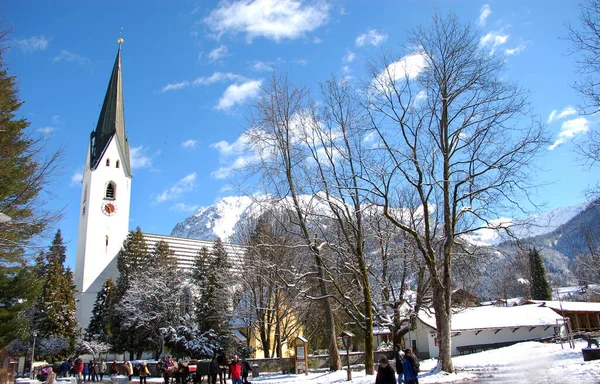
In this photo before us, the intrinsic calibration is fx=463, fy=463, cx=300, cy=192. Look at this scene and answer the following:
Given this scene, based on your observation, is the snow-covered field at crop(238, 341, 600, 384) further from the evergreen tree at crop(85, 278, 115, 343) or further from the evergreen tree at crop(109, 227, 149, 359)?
the evergreen tree at crop(85, 278, 115, 343)

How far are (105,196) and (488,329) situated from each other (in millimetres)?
56674

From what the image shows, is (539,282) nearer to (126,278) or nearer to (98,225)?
(126,278)

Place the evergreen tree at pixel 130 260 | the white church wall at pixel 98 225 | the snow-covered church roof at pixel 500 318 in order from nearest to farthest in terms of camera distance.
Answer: the snow-covered church roof at pixel 500 318 < the evergreen tree at pixel 130 260 < the white church wall at pixel 98 225

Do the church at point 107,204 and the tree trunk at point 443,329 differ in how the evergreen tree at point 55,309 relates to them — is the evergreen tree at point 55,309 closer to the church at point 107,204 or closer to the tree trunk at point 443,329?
the church at point 107,204

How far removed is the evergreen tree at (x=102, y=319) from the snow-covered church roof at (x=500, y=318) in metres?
32.1

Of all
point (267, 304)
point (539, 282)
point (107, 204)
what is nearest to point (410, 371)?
point (267, 304)

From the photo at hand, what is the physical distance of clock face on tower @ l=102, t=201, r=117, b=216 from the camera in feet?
227

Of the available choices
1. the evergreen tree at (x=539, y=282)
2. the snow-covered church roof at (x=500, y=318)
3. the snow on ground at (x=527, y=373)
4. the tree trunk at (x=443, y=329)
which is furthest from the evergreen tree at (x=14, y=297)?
the evergreen tree at (x=539, y=282)

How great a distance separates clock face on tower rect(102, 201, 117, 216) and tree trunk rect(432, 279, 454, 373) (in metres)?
62.2

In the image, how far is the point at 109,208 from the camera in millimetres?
69625

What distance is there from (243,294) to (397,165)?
24979mm

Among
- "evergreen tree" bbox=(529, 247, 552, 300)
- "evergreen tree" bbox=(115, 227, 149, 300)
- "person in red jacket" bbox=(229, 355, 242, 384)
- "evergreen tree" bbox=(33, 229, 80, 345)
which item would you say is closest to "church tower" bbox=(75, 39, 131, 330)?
"evergreen tree" bbox=(33, 229, 80, 345)

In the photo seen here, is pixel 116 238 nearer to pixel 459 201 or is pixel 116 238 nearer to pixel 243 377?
pixel 243 377

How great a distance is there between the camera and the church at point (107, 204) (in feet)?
212
